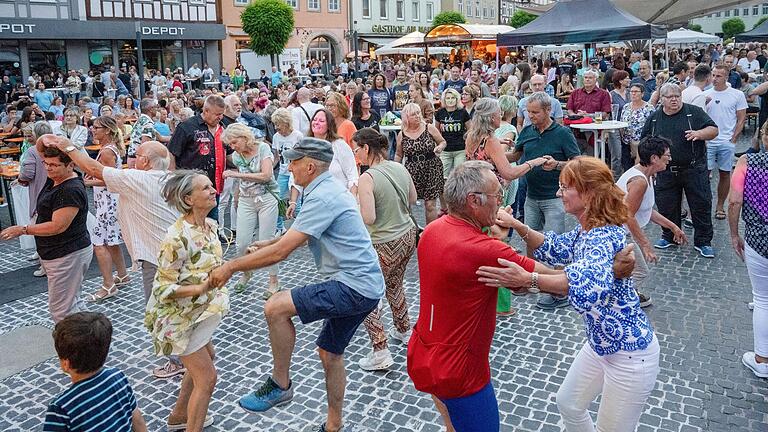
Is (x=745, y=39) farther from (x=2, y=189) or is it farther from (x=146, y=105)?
(x=2, y=189)

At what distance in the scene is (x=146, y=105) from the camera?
10859 millimetres

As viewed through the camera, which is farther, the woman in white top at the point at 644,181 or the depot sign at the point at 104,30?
the depot sign at the point at 104,30

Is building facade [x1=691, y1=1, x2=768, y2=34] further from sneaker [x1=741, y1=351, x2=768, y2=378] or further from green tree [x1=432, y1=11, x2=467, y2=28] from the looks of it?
sneaker [x1=741, y1=351, x2=768, y2=378]

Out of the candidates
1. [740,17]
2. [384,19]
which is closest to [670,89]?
[384,19]

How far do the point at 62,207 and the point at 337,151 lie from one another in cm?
240

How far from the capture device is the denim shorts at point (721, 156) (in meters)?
8.30

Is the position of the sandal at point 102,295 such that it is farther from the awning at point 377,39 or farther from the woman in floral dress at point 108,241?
the awning at point 377,39

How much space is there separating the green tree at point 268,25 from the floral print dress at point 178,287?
104ft

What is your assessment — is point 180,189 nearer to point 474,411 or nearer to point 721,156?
point 474,411

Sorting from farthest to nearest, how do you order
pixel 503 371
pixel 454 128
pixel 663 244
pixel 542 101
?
1. pixel 454 128
2. pixel 663 244
3. pixel 542 101
4. pixel 503 371

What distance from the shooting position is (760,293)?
440cm

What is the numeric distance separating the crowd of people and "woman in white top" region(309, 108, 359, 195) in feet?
0.06

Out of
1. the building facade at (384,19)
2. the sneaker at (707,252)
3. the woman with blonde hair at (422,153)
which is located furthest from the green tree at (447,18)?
the sneaker at (707,252)

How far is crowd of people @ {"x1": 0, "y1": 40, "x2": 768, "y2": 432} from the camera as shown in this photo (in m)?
2.75
